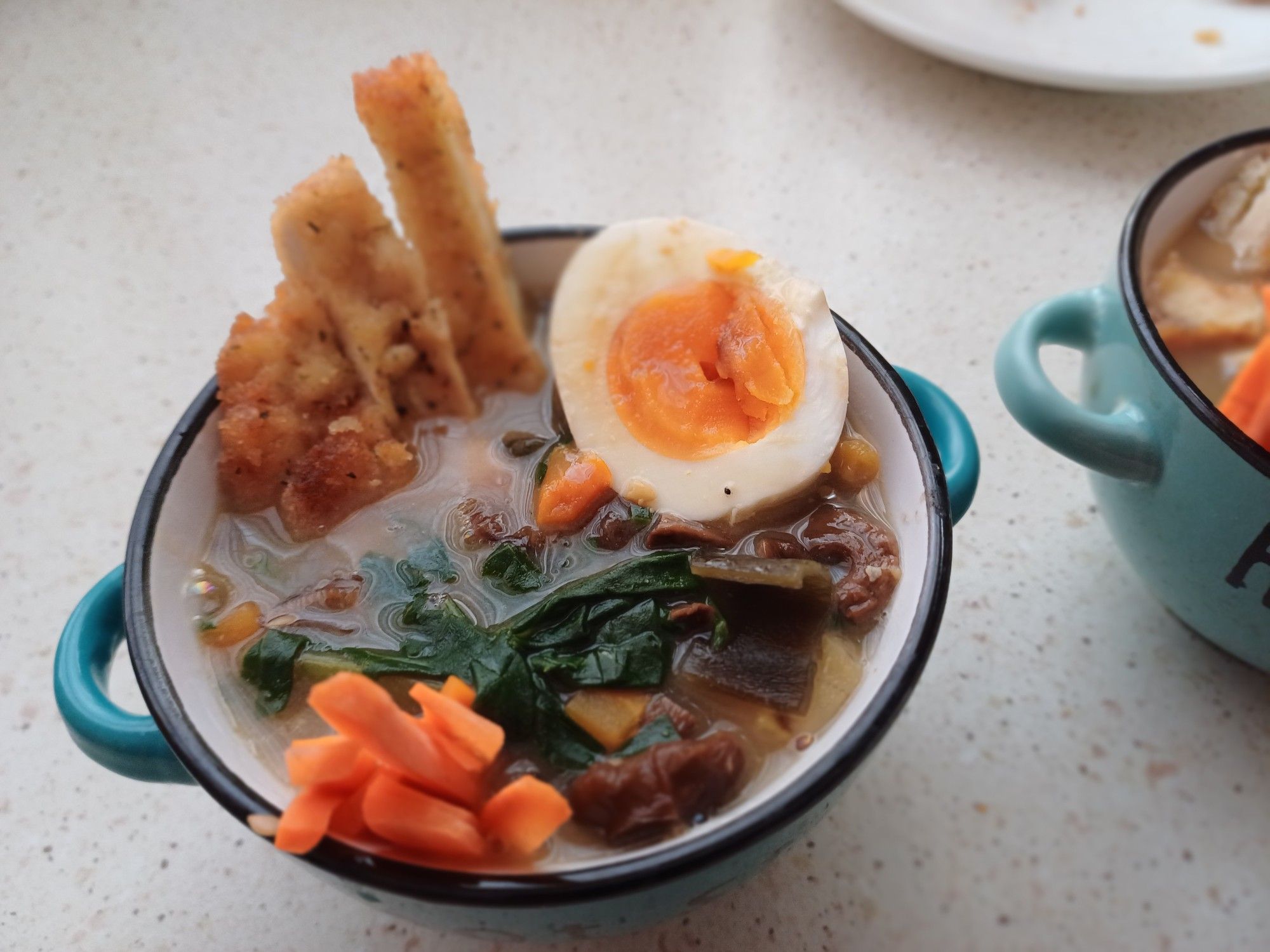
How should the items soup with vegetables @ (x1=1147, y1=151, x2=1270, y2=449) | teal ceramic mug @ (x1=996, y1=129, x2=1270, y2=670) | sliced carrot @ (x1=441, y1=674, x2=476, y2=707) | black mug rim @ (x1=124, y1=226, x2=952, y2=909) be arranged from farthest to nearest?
soup with vegetables @ (x1=1147, y1=151, x2=1270, y2=449), teal ceramic mug @ (x1=996, y1=129, x2=1270, y2=670), sliced carrot @ (x1=441, y1=674, x2=476, y2=707), black mug rim @ (x1=124, y1=226, x2=952, y2=909)

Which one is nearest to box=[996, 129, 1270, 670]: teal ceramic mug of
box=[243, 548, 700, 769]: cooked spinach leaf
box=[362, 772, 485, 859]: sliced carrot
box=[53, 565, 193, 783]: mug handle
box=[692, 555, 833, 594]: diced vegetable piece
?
box=[692, 555, 833, 594]: diced vegetable piece

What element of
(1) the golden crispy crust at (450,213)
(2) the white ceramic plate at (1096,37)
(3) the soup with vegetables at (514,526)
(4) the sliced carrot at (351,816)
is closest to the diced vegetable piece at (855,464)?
(3) the soup with vegetables at (514,526)

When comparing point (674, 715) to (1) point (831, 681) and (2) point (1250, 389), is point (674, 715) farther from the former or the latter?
(2) point (1250, 389)

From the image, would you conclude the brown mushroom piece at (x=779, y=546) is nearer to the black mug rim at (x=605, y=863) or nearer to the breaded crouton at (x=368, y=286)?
the black mug rim at (x=605, y=863)

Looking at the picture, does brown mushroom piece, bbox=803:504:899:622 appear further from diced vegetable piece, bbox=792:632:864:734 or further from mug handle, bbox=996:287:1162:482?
mug handle, bbox=996:287:1162:482

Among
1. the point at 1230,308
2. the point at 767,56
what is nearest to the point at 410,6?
the point at 767,56

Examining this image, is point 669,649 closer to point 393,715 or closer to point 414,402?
point 393,715
